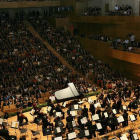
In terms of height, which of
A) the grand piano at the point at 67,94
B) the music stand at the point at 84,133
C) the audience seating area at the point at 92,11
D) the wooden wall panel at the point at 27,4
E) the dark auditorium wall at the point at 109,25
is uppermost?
the wooden wall panel at the point at 27,4

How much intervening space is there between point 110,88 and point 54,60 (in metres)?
6.22

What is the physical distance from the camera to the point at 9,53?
2188cm

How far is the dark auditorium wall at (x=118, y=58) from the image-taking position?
20.8m

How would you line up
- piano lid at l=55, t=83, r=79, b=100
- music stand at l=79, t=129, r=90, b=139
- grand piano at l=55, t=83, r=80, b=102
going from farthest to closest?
1. piano lid at l=55, t=83, r=79, b=100
2. grand piano at l=55, t=83, r=80, b=102
3. music stand at l=79, t=129, r=90, b=139

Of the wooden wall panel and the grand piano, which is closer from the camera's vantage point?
the grand piano

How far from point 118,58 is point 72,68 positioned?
4.45m

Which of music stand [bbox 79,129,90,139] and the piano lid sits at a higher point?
the piano lid

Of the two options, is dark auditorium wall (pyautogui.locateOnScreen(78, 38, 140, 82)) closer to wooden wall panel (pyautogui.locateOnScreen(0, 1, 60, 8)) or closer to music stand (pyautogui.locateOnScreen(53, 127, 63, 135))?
wooden wall panel (pyautogui.locateOnScreen(0, 1, 60, 8))

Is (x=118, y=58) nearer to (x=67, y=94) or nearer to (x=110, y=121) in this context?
(x=67, y=94)

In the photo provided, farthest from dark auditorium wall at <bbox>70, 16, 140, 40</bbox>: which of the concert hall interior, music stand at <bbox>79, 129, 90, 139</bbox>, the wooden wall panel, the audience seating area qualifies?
music stand at <bbox>79, 129, 90, 139</bbox>

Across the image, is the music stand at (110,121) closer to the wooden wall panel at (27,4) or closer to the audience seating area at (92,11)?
the audience seating area at (92,11)

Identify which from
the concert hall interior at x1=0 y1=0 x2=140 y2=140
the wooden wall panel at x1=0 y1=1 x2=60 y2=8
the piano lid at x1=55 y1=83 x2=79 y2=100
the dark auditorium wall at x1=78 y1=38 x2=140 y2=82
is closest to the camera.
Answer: the concert hall interior at x1=0 y1=0 x2=140 y2=140

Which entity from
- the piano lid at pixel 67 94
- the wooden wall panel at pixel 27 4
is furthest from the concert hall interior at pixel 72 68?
the wooden wall panel at pixel 27 4

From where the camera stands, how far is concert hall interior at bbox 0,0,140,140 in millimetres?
12352
